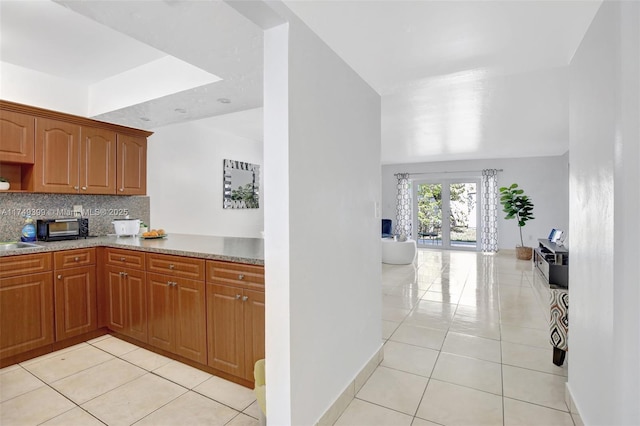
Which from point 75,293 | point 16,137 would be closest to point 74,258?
point 75,293

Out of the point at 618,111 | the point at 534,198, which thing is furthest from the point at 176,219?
the point at 534,198

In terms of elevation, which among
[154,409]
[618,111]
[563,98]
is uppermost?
[563,98]

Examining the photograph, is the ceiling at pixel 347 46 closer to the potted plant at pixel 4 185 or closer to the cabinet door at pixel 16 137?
the cabinet door at pixel 16 137

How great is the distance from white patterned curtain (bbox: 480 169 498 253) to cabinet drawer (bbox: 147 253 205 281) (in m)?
8.06

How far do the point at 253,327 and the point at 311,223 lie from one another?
2.91 ft

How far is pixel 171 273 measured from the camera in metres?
2.53

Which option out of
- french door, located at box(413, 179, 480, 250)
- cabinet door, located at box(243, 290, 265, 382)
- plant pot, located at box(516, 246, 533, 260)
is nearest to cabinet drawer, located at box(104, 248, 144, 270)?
cabinet door, located at box(243, 290, 265, 382)

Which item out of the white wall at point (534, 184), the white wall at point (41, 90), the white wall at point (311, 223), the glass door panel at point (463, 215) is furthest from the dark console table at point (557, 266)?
the white wall at point (41, 90)

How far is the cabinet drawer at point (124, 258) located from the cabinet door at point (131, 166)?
3.03ft

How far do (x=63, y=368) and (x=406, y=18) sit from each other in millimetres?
3427

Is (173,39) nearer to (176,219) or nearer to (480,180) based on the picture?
A: (176,219)

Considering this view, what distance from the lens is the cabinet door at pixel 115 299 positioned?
9.58 ft

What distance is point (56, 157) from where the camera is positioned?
3100mm

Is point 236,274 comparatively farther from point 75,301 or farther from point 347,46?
point 75,301
